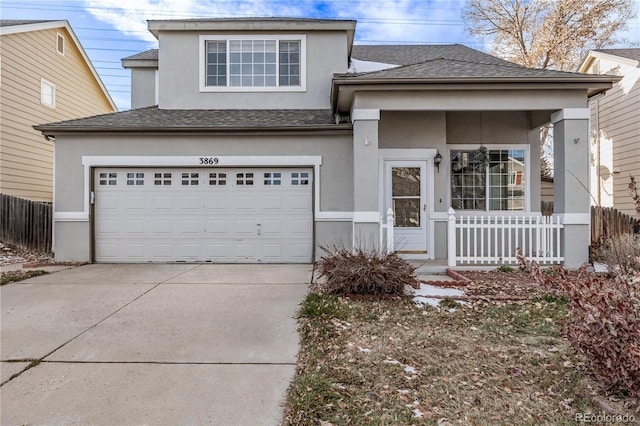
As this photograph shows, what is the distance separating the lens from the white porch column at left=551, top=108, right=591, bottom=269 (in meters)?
7.05

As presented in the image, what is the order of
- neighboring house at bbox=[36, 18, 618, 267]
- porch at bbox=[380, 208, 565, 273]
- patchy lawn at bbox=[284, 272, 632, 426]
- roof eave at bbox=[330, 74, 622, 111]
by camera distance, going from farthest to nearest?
neighboring house at bbox=[36, 18, 618, 267]
porch at bbox=[380, 208, 565, 273]
roof eave at bbox=[330, 74, 622, 111]
patchy lawn at bbox=[284, 272, 632, 426]

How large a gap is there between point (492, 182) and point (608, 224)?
341 cm

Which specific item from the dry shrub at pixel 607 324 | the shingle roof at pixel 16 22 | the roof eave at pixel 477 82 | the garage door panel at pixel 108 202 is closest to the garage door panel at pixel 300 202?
the roof eave at pixel 477 82

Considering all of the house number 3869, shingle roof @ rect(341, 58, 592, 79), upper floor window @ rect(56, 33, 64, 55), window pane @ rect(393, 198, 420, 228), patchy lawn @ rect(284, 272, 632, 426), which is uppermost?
upper floor window @ rect(56, 33, 64, 55)

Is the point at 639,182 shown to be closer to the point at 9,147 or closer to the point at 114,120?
the point at 114,120

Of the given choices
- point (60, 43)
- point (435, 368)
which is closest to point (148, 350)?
point (435, 368)

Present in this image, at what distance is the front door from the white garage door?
1902 mm

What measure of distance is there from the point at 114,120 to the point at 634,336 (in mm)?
9672

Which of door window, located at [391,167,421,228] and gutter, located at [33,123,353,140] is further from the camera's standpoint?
door window, located at [391,167,421,228]

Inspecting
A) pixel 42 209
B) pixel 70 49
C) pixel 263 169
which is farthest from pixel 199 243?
pixel 70 49

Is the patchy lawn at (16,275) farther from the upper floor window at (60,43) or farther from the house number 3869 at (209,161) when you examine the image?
the upper floor window at (60,43)

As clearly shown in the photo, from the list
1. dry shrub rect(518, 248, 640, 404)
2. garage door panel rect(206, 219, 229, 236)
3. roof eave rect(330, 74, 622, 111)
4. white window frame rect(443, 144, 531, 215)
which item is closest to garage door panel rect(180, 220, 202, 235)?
garage door panel rect(206, 219, 229, 236)

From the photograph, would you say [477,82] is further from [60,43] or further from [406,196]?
[60,43]

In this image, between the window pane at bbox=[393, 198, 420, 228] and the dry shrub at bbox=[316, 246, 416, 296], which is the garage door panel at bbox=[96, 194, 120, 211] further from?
the window pane at bbox=[393, 198, 420, 228]
